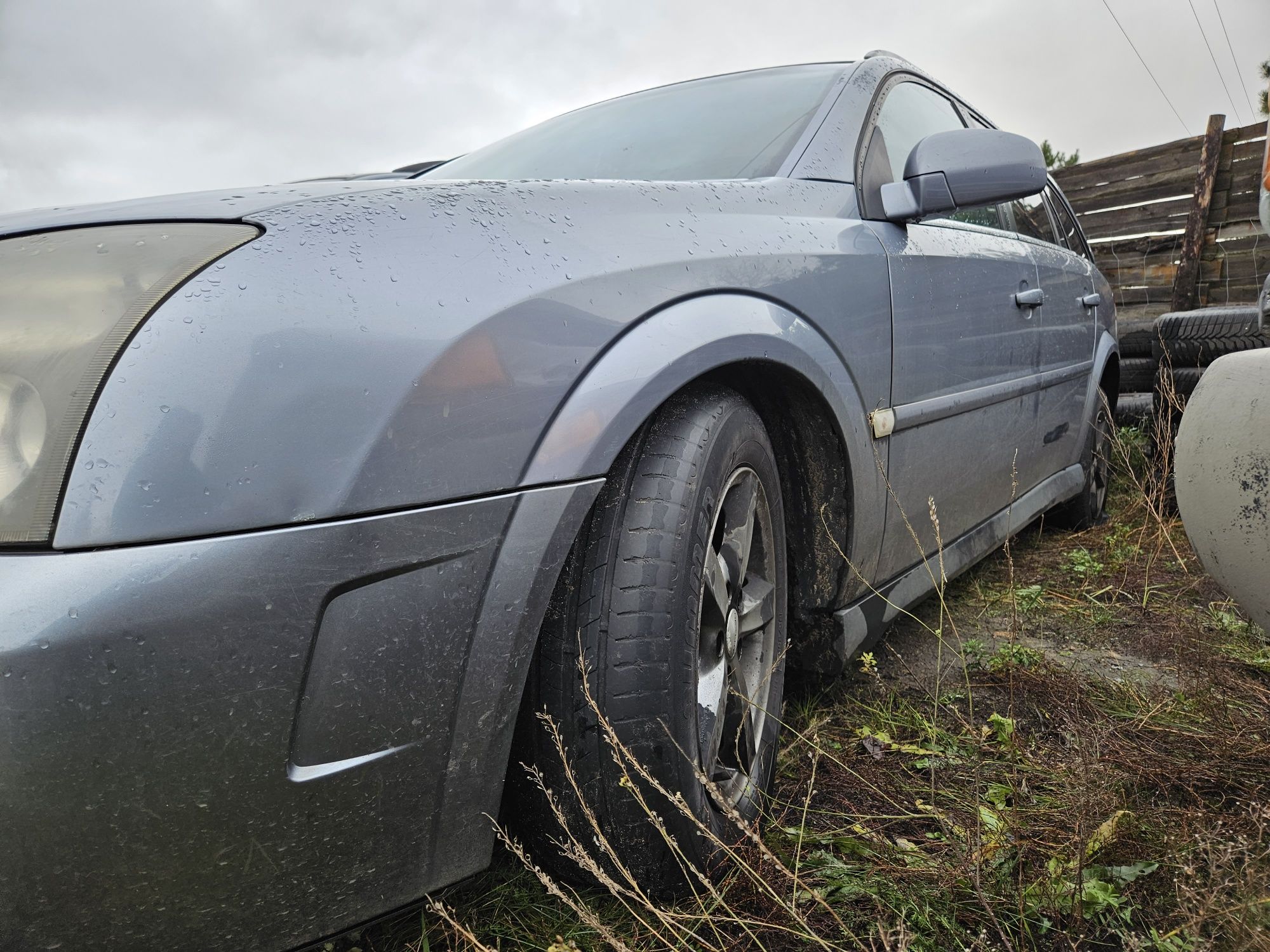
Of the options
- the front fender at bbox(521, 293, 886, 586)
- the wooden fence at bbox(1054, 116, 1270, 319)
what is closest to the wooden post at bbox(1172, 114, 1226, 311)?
the wooden fence at bbox(1054, 116, 1270, 319)

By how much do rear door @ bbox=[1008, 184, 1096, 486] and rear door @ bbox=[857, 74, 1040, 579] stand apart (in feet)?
0.34

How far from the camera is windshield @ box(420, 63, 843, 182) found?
1774mm

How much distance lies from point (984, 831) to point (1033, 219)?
2.37m

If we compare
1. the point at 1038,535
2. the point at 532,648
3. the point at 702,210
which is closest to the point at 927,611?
the point at 1038,535

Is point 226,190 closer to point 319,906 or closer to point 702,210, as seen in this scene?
point 702,210

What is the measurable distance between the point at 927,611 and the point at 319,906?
210 cm

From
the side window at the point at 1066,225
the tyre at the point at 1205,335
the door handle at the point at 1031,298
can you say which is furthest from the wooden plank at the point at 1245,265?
the door handle at the point at 1031,298

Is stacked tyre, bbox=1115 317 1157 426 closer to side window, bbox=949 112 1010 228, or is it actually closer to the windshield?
side window, bbox=949 112 1010 228

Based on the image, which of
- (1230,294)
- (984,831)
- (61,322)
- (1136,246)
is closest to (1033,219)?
(984,831)

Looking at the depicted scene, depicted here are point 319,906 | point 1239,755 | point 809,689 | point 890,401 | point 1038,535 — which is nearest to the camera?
point 319,906

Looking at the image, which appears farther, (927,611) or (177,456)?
(927,611)

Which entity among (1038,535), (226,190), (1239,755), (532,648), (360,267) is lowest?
(1038,535)

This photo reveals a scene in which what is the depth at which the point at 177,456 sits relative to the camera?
0.84 meters

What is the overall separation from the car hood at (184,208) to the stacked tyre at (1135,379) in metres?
4.35
